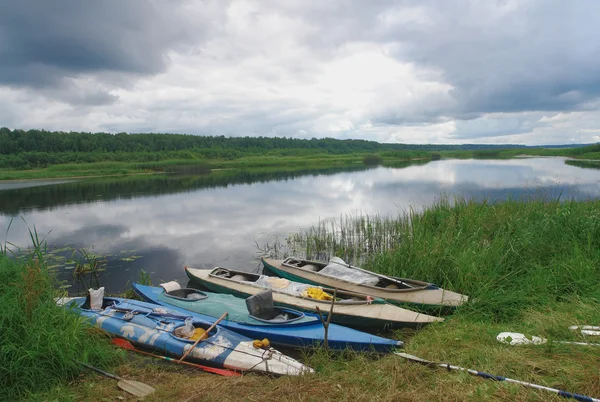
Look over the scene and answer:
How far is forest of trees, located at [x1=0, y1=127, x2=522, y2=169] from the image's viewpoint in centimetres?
5725

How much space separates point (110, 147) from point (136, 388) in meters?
78.0

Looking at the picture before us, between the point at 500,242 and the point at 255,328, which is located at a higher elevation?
the point at 500,242

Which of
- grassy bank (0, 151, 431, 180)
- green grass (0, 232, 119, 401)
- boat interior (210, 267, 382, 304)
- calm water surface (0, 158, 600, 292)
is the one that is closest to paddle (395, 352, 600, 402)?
boat interior (210, 267, 382, 304)

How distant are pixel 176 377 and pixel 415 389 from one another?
110 inches

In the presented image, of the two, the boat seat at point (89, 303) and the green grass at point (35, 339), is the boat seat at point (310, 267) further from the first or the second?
the green grass at point (35, 339)

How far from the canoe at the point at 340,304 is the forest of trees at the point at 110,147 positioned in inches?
2300

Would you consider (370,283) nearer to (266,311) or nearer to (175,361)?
(266,311)

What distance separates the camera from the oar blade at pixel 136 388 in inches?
162

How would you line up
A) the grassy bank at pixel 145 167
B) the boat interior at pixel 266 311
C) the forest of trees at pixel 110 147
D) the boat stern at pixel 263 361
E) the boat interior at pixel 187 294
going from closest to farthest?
the boat stern at pixel 263 361
the boat interior at pixel 266 311
the boat interior at pixel 187 294
the grassy bank at pixel 145 167
the forest of trees at pixel 110 147

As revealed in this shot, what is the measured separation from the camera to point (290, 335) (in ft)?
18.4

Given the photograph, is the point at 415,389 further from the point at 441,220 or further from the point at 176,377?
the point at 441,220

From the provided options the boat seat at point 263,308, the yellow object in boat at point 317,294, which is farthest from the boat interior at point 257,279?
the boat seat at point 263,308

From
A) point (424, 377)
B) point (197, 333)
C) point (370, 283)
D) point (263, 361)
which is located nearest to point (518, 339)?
point (424, 377)

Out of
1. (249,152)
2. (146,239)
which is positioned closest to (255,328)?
(146,239)
